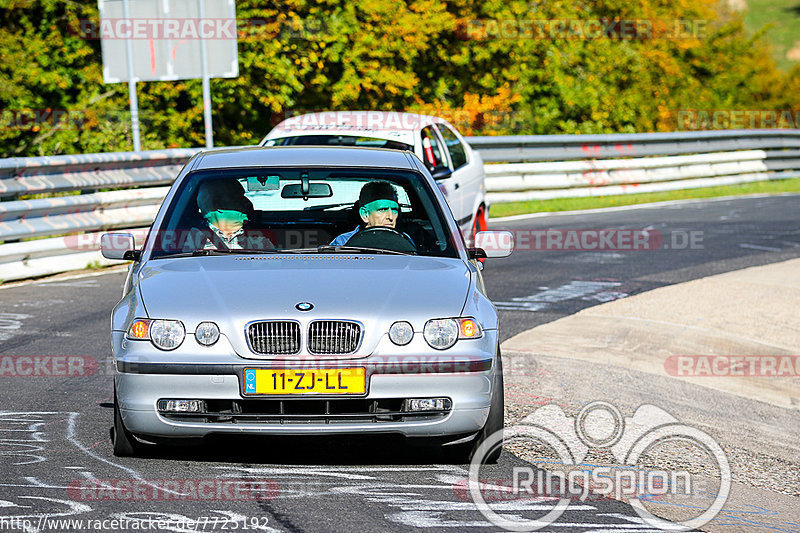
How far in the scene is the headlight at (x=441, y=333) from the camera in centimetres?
543

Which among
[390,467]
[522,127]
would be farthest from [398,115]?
[522,127]

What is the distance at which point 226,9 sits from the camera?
19.0 m

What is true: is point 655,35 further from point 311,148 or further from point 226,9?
point 311,148

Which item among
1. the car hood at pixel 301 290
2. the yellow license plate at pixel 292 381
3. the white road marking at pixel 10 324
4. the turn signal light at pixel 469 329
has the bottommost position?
the white road marking at pixel 10 324

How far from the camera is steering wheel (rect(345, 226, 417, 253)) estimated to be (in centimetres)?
653

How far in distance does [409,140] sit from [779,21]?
150 metres

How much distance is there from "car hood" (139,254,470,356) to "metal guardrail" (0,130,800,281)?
7.10 meters

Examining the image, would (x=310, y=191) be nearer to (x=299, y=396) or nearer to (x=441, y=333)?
(x=441, y=333)

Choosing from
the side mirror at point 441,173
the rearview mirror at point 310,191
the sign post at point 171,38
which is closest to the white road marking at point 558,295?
the side mirror at point 441,173

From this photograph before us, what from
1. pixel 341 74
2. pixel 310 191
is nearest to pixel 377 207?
pixel 310 191

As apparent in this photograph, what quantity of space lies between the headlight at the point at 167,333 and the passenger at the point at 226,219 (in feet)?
3.78

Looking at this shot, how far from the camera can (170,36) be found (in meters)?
18.9

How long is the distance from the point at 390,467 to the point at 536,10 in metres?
27.6

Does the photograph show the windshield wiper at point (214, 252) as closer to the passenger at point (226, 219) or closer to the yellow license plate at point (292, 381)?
the passenger at point (226, 219)
